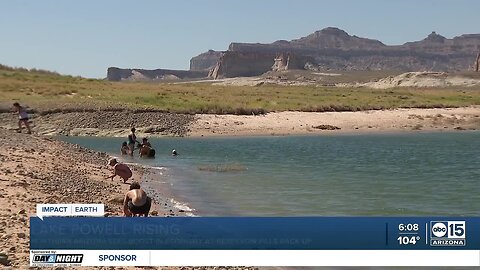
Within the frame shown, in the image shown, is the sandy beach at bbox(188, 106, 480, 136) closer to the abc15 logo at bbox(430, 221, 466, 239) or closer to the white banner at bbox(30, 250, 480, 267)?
the white banner at bbox(30, 250, 480, 267)

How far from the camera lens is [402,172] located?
29766 millimetres

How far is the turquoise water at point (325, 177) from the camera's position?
64.5 ft

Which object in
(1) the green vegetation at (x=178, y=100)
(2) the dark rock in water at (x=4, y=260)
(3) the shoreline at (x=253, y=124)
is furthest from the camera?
(1) the green vegetation at (x=178, y=100)

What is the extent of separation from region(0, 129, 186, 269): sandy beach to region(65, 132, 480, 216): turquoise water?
8.09 feet

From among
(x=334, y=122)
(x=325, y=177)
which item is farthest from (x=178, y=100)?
(x=325, y=177)

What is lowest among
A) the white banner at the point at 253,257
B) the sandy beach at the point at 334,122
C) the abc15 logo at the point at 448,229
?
the sandy beach at the point at 334,122

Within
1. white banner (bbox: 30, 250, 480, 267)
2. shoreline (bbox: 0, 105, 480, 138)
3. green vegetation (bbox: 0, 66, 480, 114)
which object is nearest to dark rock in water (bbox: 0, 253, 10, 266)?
white banner (bbox: 30, 250, 480, 267)

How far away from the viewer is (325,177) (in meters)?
27.5

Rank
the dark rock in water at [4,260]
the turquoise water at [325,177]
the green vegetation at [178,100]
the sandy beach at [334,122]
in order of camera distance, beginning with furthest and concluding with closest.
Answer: the green vegetation at [178,100], the sandy beach at [334,122], the turquoise water at [325,177], the dark rock in water at [4,260]

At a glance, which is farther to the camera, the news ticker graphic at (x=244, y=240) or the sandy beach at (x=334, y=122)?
the sandy beach at (x=334, y=122)

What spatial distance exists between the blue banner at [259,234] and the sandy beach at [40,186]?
87 centimetres

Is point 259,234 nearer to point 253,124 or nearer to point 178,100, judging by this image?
point 253,124

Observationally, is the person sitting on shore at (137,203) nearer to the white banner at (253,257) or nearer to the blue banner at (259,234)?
the blue banner at (259,234)

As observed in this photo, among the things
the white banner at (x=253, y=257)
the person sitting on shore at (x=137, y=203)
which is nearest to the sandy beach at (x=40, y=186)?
the white banner at (x=253, y=257)
